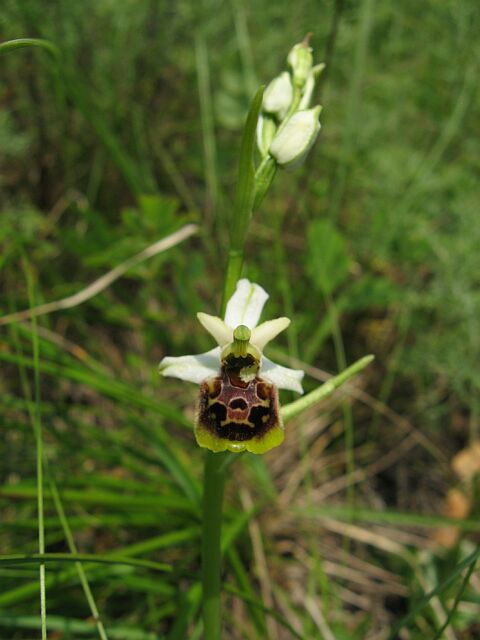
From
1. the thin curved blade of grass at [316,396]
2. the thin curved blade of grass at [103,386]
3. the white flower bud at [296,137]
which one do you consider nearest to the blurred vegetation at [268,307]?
the thin curved blade of grass at [103,386]

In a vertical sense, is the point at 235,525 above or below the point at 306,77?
below

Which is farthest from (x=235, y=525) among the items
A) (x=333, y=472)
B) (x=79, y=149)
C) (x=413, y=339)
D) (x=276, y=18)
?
(x=276, y=18)

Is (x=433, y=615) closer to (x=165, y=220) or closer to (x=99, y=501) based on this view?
(x=99, y=501)

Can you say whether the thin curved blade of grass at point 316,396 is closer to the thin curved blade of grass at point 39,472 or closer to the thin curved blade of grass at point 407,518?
the thin curved blade of grass at point 39,472

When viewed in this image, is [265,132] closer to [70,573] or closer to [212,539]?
[212,539]

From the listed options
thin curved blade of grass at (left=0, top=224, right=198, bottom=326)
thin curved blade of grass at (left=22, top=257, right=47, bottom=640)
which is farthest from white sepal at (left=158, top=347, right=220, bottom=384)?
thin curved blade of grass at (left=0, top=224, right=198, bottom=326)

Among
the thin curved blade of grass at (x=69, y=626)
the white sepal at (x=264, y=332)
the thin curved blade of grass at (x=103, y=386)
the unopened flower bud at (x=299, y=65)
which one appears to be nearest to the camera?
the white sepal at (x=264, y=332)

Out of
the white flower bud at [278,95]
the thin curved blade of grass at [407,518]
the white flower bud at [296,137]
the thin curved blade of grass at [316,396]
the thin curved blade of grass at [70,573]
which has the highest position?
the white flower bud at [278,95]
